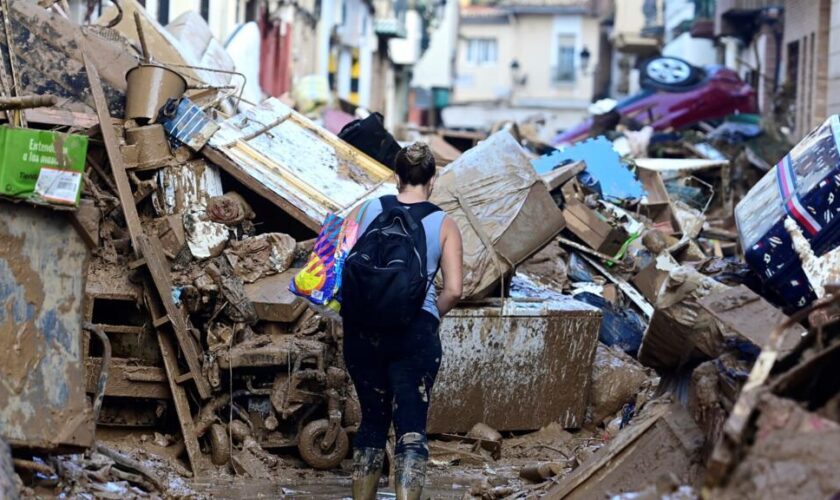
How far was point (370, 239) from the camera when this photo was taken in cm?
552

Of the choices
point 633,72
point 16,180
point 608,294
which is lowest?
point 633,72

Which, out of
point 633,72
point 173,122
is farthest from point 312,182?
point 633,72

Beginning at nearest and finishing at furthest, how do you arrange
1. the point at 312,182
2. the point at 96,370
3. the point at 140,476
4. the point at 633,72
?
1. the point at 140,476
2. the point at 96,370
3. the point at 312,182
4. the point at 633,72

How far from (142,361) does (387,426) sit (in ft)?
6.27

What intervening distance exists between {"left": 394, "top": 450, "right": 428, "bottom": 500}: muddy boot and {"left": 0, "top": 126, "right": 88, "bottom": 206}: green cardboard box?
1.71 m

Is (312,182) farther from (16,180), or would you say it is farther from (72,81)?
(16,180)

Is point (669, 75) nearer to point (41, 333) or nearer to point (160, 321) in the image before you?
point (160, 321)

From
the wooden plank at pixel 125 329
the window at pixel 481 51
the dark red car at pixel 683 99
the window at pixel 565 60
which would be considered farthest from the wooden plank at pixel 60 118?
the window at pixel 481 51

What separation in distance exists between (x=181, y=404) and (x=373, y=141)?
3.06m

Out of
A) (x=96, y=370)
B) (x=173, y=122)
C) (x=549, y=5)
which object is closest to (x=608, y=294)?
(x=173, y=122)

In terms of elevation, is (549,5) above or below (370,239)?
below

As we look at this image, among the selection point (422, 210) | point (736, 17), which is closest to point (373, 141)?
point (422, 210)

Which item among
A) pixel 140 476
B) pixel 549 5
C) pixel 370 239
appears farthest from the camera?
pixel 549 5

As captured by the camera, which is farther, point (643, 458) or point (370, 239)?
point (370, 239)
